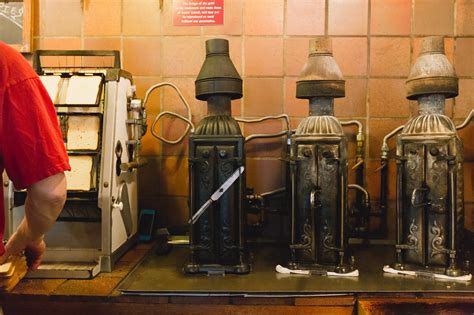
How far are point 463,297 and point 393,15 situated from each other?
1.60 m

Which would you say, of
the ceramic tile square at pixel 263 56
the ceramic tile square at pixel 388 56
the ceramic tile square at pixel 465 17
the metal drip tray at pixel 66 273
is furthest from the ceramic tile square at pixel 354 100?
the metal drip tray at pixel 66 273

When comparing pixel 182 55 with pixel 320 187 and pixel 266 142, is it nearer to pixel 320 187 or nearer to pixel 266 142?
pixel 266 142

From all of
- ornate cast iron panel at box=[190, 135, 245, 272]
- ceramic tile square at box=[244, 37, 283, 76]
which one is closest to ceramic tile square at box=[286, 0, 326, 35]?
ceramic tile square at box=[244, 37, 283, 76]

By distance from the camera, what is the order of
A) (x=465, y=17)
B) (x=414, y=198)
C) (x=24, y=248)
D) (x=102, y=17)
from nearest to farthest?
(x=24, y=248) → (x=414, y=198) → (x=465, y=17) → (x=102, y=17)

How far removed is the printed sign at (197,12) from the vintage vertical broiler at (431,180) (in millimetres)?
1178

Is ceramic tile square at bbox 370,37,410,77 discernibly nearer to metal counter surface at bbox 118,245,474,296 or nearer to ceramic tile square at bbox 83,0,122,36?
metal counter surface at bbox 118,245,474,296

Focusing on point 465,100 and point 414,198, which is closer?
point 414,198

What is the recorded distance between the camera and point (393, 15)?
249 centimetres

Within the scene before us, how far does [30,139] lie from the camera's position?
1061 mm

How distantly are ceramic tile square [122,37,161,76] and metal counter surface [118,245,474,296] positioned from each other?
1.15 meters

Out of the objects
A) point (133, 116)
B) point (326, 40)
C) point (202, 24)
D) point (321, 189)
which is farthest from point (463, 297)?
point (202, 24)

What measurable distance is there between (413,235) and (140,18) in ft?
6.29

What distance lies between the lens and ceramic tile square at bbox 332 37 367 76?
250cm

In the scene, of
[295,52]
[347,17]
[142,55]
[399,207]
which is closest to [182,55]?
[142,55]
